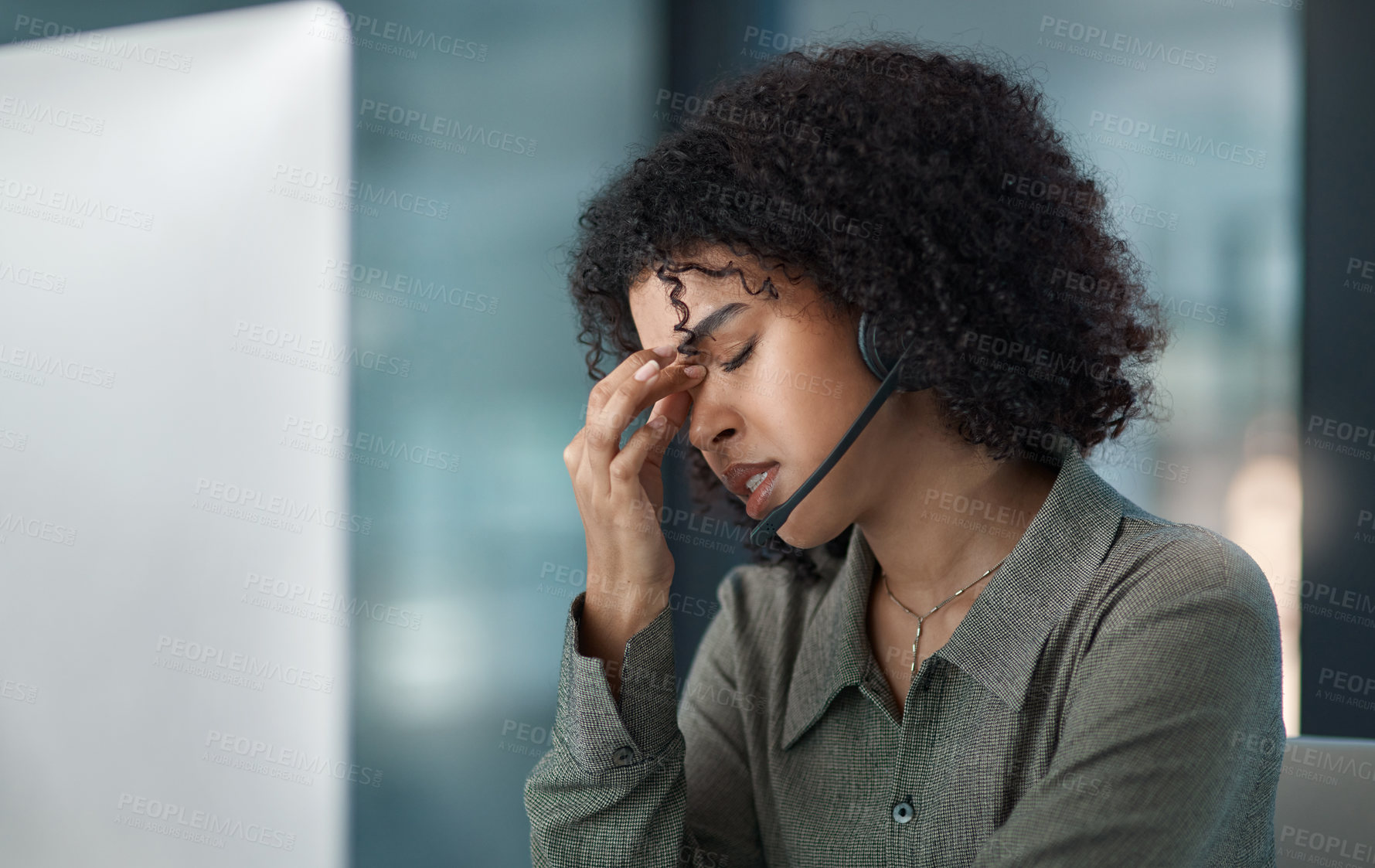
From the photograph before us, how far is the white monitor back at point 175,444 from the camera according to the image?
3.76 ft

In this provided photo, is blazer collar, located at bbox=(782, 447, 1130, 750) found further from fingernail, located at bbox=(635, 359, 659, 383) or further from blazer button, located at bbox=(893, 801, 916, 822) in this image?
fingernail, located at bbox=(635, 359, 659, 383)

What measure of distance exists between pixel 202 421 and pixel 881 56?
1034 mm

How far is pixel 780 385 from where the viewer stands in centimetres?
103

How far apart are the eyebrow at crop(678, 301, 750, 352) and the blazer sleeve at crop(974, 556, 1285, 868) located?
1.66 ft

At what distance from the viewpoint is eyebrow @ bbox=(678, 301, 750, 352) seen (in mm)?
1029

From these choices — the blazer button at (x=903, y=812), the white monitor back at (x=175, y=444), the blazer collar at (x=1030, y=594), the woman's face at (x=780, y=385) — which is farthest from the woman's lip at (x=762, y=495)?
the white monitor back at (x=175, y=444)

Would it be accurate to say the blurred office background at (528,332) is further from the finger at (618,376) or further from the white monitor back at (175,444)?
the finger at (618,376)

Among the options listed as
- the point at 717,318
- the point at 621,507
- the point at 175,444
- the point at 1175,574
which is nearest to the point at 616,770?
the point at 621,507

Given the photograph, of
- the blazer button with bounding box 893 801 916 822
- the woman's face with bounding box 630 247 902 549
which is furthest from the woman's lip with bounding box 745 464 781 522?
the blazer button with bounding box 893 801 916 822

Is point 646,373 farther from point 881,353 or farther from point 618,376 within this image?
point 881,353

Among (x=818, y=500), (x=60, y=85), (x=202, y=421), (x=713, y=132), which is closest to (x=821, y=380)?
(x=818, y=500)

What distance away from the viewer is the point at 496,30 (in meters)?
1.79

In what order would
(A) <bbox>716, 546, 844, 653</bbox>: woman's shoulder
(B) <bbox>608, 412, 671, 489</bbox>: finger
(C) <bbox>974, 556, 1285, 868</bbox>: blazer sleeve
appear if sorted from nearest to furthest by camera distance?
(C) <bbox>974, 556, 1285, 868</bbox>: blazer sleeve, (B) <bbox>608, 412, 671, 489</bbox>: finger, (A) <bbox>716, 546, 844, 653</bbox>: woman's shoulder

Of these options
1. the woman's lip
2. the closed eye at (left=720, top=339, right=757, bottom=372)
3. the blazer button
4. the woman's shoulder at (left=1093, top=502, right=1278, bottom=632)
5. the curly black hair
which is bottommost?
the blazer button
